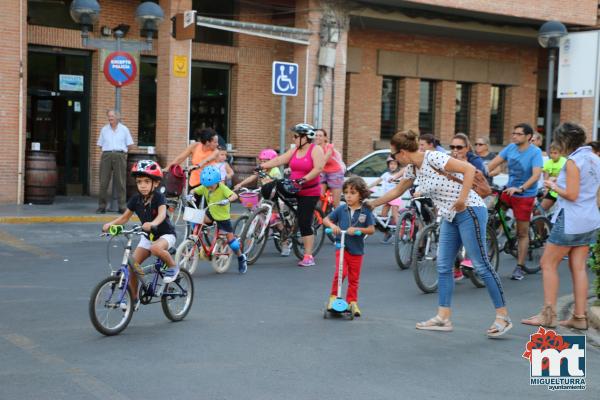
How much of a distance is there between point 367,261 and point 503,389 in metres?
6.43

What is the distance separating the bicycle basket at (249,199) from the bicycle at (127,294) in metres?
4.13

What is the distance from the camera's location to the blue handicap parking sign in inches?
699

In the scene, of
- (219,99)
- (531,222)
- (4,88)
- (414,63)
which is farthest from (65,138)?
(531,222)

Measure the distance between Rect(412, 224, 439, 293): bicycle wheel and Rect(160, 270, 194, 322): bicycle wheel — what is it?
9.18 feet

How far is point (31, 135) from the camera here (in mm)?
20344

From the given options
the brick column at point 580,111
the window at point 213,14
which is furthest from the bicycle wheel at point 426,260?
the brick column at point 580,111

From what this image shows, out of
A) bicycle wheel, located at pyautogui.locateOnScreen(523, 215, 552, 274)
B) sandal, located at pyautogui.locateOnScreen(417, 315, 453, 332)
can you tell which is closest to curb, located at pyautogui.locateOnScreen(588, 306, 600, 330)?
sandal, located at pyautogui.locateOnScreen(417, 315, 453, 332)

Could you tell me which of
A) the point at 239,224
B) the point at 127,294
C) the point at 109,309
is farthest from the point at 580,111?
the point at 109,309

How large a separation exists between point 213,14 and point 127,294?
646 inches

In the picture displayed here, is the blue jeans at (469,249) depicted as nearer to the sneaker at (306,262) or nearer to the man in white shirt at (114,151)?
the sneaker at (306,262)

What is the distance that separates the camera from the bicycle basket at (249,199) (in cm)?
1190

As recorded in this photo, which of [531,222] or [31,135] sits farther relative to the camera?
[31,135]

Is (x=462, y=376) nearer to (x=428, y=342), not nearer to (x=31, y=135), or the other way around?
(x=428, y=342)

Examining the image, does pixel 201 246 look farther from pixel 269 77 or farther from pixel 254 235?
pixel 269 77
